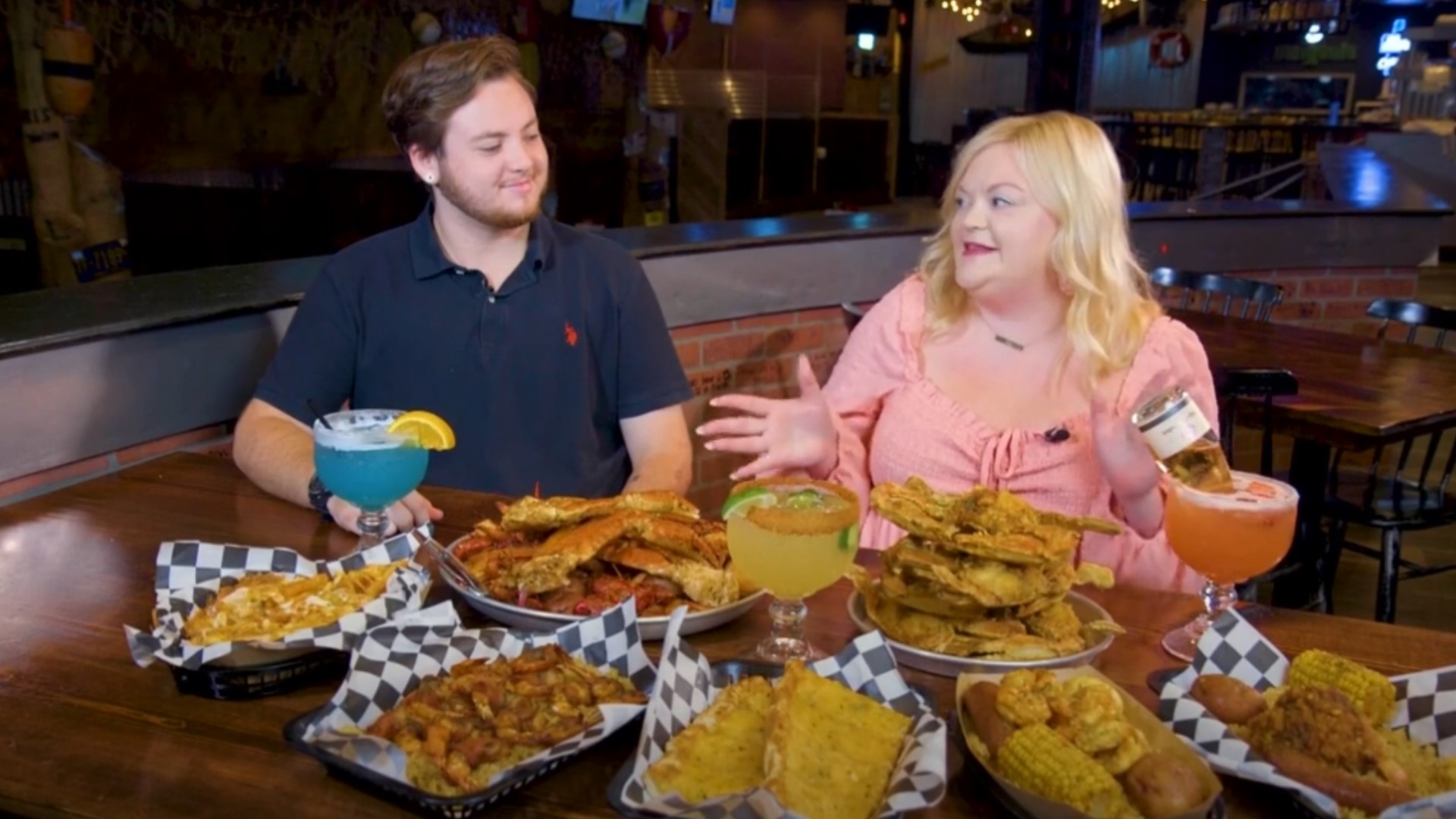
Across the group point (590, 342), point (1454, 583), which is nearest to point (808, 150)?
point (1454, 583)

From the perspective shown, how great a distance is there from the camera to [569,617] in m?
1.49

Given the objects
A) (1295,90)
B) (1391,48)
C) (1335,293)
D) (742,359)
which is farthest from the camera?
(1295,90)

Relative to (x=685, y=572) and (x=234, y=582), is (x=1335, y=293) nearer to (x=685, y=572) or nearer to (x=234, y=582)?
(x=685, y=572)

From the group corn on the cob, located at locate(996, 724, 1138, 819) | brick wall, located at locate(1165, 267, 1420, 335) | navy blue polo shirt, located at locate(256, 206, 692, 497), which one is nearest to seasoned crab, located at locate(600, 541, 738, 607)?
corn on the cob, located at locate(996, 724, 1138, 819)

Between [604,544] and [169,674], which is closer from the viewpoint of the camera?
[169,674]

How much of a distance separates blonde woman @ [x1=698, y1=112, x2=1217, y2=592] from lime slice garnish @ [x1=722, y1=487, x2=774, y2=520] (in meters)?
0.63

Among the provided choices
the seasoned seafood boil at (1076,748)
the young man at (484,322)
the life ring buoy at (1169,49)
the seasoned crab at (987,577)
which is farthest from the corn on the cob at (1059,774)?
the life ring buoy at (1169,49)

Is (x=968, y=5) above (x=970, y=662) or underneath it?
above

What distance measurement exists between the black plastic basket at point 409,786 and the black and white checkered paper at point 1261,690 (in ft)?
1.95

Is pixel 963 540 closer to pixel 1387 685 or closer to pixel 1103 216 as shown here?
pixel 1387 685

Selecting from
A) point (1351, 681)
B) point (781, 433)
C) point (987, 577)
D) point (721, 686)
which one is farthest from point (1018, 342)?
point (721, 686)

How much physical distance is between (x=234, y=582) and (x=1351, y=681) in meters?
1.25

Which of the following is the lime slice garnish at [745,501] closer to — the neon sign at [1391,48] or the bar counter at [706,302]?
the bar counter at [706,302]

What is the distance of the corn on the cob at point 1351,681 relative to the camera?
126 cm
